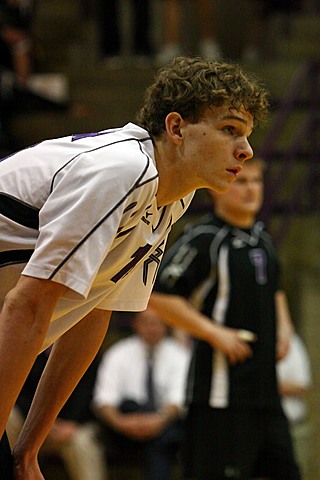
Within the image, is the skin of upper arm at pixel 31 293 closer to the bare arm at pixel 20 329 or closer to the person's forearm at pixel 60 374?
the bare arm at pixel 20 329

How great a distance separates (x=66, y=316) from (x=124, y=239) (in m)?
0.31

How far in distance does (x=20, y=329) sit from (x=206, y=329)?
A: 2724 mm

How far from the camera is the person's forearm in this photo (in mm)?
3027

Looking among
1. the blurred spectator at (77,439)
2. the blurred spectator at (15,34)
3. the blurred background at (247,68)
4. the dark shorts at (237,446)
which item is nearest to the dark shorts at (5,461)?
the dark shorts at (237,446)

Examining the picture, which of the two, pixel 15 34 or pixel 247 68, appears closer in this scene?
pixel 247 68

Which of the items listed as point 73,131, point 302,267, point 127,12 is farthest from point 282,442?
point 127,12

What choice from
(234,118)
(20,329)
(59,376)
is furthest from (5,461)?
(234,118)

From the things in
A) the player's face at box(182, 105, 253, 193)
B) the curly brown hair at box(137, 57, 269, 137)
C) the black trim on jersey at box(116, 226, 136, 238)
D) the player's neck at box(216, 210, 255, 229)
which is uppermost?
the curly brown hair at box(137, 57, 269, 137)

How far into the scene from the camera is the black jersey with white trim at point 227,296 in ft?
17.0

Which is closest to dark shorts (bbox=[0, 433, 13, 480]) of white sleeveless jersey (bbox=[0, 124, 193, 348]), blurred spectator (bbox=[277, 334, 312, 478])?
white sleeveless jersey (bbox=[0, 124, 193, 348])

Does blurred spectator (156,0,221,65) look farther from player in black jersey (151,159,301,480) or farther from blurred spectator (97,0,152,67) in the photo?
player in black jersey (151,159,301,480)

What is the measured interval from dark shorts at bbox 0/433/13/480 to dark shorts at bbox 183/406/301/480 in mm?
2333

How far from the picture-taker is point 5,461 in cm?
285

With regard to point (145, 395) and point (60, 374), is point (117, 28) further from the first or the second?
point (60, 374)
